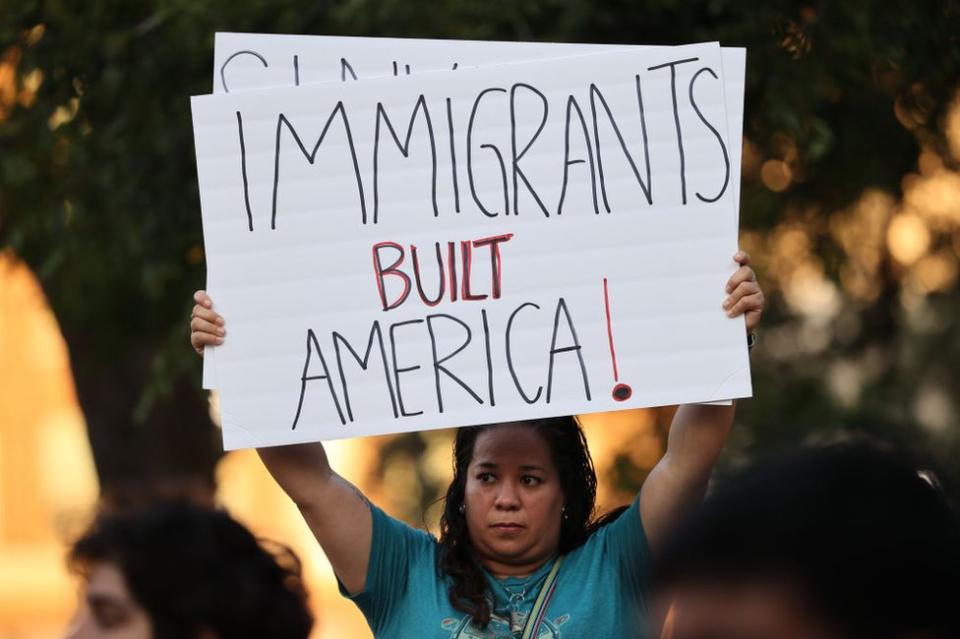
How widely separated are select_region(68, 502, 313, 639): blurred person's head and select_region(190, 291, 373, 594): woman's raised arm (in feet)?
2.53

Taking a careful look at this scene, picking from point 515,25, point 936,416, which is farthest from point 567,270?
point 936,416

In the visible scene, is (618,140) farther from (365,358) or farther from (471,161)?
(365,358)

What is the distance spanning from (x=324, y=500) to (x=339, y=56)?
0.91 meters

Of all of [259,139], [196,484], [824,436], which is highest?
[259,139]

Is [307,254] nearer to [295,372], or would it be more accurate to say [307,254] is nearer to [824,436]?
[295,372]

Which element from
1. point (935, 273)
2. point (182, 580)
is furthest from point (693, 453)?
point (935, 273)

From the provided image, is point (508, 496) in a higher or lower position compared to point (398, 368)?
lower

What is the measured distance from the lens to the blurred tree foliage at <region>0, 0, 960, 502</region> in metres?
5.06

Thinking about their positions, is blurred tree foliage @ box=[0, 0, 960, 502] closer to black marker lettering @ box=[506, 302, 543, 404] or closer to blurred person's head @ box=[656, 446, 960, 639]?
black marker lettering @ box=[506, 302, 543, 404]

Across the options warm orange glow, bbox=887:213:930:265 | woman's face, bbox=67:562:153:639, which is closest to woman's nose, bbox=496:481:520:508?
woman's face, bbox=67:562:153:639

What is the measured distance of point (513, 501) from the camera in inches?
119

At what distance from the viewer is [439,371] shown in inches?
116

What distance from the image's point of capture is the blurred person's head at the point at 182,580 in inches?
79.5

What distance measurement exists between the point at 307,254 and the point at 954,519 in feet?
6.19
